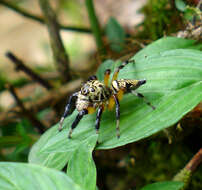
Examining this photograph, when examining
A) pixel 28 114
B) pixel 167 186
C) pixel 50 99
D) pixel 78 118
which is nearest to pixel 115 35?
pixel 50 99

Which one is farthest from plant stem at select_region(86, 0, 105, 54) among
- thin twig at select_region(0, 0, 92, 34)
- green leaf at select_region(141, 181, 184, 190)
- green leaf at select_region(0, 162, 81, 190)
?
green leaf at select_region(0, 162, 81, 190)

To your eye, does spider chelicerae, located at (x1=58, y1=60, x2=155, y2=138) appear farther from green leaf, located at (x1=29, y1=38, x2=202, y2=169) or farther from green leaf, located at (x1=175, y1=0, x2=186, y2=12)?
green leaf, located at (x1=175, y1=0, x2=186, y2=12)

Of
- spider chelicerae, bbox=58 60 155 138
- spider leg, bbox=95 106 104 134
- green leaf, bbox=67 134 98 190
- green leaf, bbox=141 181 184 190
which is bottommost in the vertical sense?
green leaf, bbox=141 181 184 190

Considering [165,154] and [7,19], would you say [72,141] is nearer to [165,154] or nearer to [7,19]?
[165,154]

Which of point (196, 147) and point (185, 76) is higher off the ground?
point (185, 76)

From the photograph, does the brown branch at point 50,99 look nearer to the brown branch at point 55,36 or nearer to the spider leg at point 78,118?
the brown branch at point 55,36

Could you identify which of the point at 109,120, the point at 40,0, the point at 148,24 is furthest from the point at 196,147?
the point at 40,0

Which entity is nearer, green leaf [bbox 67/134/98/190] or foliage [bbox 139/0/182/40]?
green leaf [bbox 67/134/98/190]
